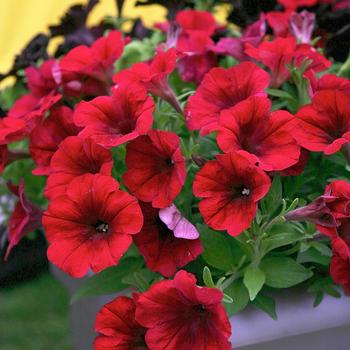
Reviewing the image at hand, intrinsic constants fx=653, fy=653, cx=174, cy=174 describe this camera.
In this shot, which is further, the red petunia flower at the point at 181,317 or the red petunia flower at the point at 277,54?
the red petunia flower at the point at 277,54

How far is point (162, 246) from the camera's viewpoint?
0.55 metres

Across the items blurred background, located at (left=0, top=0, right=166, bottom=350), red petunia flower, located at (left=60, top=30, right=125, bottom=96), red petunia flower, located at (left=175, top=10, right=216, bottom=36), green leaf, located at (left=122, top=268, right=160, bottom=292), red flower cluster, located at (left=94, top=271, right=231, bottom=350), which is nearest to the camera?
red flower cluster, located at (left=94, top=271, right=231, bottom=350)

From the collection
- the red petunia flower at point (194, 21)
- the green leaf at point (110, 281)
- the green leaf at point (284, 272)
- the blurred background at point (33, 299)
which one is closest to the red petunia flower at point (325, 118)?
the green leaf at point (284, 272)

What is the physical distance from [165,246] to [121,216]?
56mm

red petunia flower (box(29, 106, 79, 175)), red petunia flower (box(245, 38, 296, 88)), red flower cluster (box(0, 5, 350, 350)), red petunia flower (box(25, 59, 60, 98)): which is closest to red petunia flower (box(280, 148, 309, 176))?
red flower cluster (box(0, 5, 350, 350))

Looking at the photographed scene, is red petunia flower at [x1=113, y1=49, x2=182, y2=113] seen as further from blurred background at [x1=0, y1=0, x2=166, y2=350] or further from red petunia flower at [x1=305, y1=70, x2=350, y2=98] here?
blurred background at [x1=0, y1=0, x2=166, y2=350]

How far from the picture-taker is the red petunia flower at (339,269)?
526 millimetres

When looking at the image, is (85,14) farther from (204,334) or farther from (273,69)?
(204,334)

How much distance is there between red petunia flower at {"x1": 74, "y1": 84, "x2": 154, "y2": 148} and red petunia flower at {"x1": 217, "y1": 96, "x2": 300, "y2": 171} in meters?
0.07

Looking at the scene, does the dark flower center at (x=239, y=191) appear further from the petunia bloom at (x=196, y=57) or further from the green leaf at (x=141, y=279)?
the petunia bloom at (x=196, y=57)

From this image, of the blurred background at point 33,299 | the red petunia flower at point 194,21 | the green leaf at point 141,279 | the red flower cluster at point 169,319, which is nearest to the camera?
the red flower cluster at point 169,319

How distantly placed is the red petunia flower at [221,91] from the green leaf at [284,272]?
0.45 feet

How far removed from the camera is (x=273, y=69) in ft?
2.15

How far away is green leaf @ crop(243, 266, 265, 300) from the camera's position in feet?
1.77
